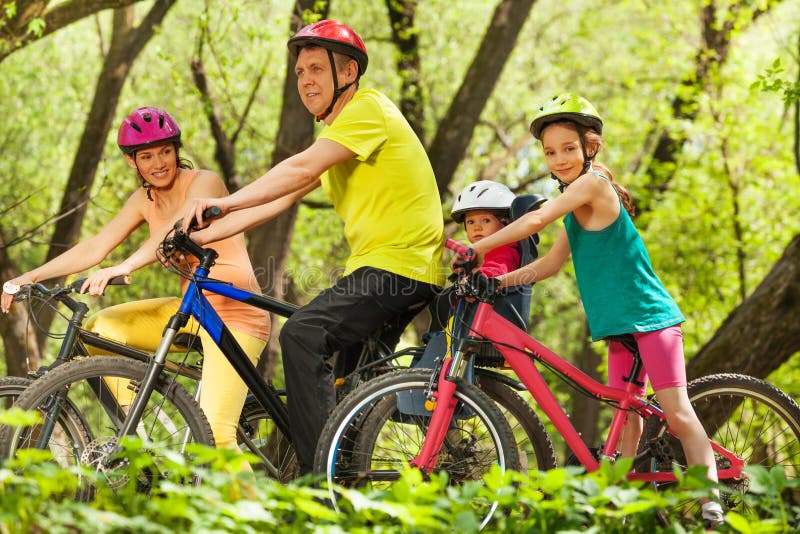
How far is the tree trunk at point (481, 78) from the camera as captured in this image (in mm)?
8250

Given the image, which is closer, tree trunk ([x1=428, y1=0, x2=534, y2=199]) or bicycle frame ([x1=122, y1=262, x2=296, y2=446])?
bicycle frame ([x1=122, y1=262, x2=296, y2=446])

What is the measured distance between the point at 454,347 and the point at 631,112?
1440 centimetres

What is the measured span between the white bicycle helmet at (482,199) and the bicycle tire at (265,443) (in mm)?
1336

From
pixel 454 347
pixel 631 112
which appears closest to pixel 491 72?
pixel 454 347

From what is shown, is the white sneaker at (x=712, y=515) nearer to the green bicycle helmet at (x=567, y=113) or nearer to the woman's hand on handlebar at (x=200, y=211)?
the green bicycle helmet at (x=567, y=113)

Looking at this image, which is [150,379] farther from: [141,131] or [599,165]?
[599,165]

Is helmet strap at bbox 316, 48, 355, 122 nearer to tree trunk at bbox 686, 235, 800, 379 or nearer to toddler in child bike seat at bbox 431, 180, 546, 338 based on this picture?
toddler in child bike seat at bbox 431, 180, 546, 338

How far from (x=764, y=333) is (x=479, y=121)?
16.2ft

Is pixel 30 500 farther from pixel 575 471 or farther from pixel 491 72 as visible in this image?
pixel 491 72

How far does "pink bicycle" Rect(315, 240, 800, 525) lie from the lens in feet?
12.9

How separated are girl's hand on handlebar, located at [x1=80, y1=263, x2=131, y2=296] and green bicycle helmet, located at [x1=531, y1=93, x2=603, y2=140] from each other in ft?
6.13

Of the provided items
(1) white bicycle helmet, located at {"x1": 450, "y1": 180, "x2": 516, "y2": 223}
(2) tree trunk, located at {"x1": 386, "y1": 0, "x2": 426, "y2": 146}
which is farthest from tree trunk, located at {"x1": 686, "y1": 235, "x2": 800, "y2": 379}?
(2) tree trunk, located at {"x1": 386, "y1": 0, "x2": 426, "y2": 146}

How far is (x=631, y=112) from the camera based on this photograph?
57.5 ft

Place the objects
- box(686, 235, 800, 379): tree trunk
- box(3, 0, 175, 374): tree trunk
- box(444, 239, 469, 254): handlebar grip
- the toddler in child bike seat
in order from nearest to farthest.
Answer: box(444, 239, 469, 254): handlebar grip < the toddler in child bike seat < box(686, 235, 800, 379): tree trunk < box(3, 0, 175, 374): tree trunk
